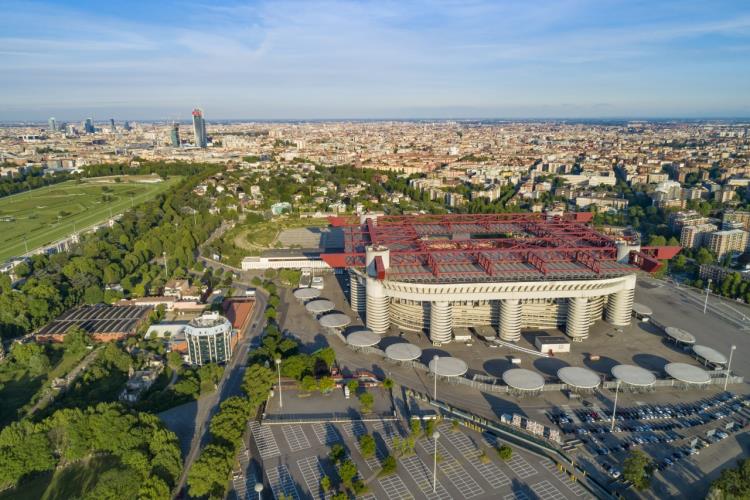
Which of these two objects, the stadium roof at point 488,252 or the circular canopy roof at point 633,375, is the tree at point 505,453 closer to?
the circular canopy roof at point 633,375

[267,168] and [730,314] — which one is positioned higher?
[267,168]

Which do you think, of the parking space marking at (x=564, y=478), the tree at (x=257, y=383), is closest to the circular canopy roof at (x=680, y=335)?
the parking space marking at (x=564, y=478)

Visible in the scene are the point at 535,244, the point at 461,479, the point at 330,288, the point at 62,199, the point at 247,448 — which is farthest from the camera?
the point at 62,199

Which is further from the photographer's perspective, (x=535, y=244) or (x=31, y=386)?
(x=535, y=244)

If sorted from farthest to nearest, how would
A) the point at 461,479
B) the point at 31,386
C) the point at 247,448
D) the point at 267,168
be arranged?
the point at 267,168, the point at 31,386, the point at 247,448, the point at 461,479

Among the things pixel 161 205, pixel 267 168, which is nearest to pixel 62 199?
pixel 161 205

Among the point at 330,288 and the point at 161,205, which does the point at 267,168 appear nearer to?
the point at 161,205
